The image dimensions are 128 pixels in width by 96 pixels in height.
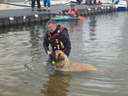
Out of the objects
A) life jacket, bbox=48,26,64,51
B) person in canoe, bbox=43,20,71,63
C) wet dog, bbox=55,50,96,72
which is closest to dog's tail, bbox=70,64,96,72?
wet dog, bbox=55,50,96,72

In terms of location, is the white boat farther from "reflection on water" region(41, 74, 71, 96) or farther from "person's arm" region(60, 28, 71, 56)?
"reflection on water" region(41, 74, 71, 96)

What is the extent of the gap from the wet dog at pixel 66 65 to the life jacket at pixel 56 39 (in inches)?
9.8

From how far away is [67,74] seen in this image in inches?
588

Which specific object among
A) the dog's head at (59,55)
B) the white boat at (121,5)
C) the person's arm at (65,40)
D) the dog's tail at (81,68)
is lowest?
the white boat at (121,5)

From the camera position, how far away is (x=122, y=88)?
→ 43.8 feet

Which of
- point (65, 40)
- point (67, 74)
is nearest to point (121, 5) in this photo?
Result: point (67, 74)

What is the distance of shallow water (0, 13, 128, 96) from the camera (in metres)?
13.1

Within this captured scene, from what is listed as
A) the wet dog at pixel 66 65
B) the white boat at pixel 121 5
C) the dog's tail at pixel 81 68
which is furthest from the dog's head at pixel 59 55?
the white boat at pixel 121 5

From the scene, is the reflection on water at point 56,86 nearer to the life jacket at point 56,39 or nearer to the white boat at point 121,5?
the life jacket at point 56,39

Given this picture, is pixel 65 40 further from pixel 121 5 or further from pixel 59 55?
pixel 121 5

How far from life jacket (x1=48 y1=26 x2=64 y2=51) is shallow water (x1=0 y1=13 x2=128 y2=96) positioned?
1.00 meters

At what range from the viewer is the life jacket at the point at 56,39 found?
14383 millimetres

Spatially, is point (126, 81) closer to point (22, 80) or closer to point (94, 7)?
point (22, 80)

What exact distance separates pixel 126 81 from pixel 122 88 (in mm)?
872
